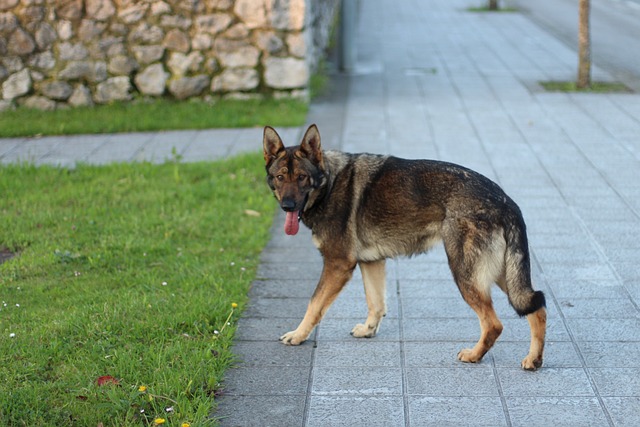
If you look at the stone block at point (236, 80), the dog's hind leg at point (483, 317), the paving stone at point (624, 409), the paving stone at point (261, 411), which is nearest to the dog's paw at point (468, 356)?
the dog's hind leg at point (483, 317)

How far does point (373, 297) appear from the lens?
18.5 ft

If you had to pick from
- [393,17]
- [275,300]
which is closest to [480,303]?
[275,300]

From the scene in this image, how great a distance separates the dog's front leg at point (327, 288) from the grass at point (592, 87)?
29.2 feet

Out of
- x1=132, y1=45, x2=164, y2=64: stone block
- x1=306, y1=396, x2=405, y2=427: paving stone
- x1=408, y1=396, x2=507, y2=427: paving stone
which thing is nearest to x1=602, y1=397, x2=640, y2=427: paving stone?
x1=408, y1=396, x2=507, y2=427: paving stone

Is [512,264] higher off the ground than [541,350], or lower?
higher

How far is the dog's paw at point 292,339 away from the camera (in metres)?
5.50

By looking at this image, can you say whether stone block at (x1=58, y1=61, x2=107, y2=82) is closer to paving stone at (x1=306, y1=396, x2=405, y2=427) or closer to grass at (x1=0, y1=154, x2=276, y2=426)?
grass at (x1=0, y1=154, x2=276, y2=426)

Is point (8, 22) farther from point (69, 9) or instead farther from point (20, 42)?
point (69, 9)

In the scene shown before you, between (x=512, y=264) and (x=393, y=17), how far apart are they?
65.5 ft

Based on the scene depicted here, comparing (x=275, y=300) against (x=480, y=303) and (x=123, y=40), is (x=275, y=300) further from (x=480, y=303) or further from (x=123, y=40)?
(x=123, y=40)

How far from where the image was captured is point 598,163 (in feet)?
31.1

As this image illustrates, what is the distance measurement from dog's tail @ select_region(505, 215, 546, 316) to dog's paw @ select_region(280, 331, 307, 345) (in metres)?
1.37

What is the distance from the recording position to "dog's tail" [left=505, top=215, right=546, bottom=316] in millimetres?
4746

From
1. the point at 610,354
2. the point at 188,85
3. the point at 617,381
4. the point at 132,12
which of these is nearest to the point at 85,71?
the point at 132,12
